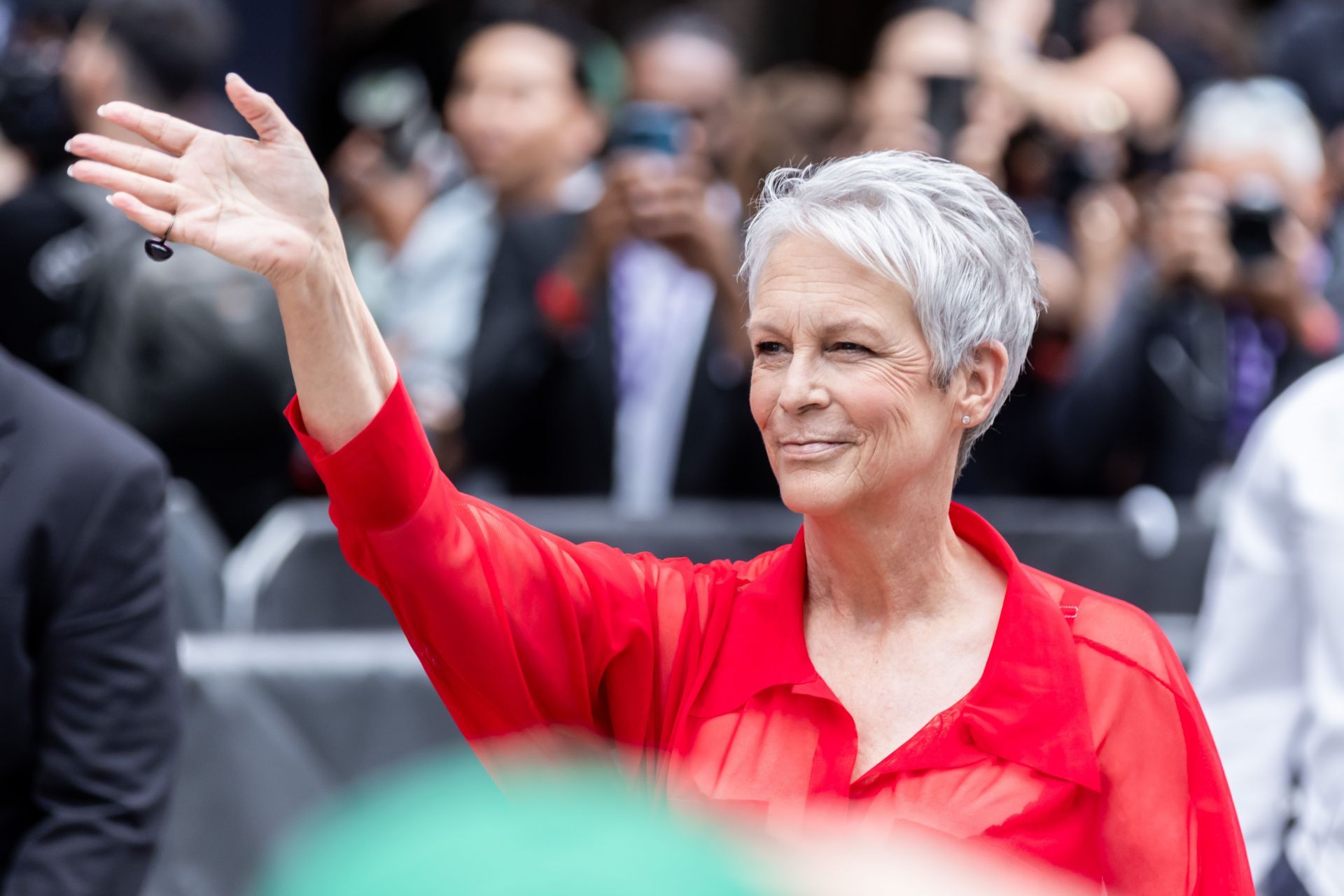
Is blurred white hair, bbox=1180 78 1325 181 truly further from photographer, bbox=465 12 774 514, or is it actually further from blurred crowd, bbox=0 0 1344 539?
photographer, bbox=465 12 774 514

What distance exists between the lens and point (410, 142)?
7.38 meters

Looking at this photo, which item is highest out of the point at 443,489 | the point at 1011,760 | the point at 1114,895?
the point at 443,489

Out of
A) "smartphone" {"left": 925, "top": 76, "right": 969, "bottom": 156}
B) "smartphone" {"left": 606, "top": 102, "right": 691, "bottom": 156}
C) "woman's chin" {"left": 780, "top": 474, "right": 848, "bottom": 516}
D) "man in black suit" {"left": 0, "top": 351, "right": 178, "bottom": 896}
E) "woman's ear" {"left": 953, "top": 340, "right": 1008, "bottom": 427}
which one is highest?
"smartphone" {"left": 925, "top": 76, "right": 969, "bottom": 156}

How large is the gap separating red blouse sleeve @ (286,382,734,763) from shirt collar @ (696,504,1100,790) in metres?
0.07

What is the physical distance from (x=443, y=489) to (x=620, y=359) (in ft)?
10.4

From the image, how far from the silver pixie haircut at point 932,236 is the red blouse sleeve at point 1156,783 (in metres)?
0.46

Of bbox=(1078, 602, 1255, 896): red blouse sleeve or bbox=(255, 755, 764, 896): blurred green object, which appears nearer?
bbox=(255, 755, 764, 896): blurred green object

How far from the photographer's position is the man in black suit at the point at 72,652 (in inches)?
118

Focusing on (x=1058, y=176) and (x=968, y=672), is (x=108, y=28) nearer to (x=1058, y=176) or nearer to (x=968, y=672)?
(x=1058, y=176)

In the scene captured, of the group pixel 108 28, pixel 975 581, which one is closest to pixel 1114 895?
pixel 975 581

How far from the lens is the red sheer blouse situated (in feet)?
7.64

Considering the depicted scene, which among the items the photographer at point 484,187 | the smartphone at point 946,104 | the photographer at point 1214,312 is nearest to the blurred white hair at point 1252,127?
the photographer at point 1214,312

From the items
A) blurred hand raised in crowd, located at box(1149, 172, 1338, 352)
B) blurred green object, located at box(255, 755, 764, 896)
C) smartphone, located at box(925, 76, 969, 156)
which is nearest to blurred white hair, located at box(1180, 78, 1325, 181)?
blurred hand raised in crowd, located at box(1149, 172, 1338, 352)

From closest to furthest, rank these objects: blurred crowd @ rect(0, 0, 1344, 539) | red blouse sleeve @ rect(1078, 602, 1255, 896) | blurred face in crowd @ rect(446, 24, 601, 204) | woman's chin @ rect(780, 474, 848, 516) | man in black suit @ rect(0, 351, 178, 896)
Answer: red blouse sleeve @ rect(1078, 602, 1255, 896)
woman's chin @ rect(780, 474, 848, 516)
man in black suit @ rect(0, 351, 178, 896)
blurred crowd @ rect(0, 0, 1344, 539)
blurred face in crowd @ rect(446, 24, 601, 204)
